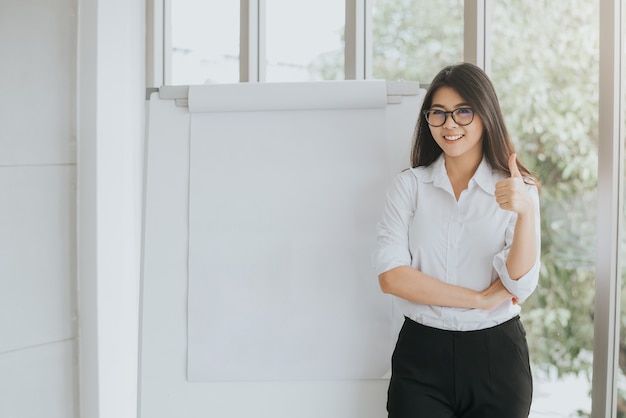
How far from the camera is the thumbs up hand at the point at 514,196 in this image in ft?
4.84

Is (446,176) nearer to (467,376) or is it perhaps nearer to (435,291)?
(435,291)

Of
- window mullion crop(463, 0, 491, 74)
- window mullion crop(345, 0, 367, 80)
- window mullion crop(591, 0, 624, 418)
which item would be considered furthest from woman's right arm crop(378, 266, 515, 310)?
window mullion crop(345, 0, 367, 80)

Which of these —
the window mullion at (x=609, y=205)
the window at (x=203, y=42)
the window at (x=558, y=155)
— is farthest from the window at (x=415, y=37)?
the window at (x=203, y=42)

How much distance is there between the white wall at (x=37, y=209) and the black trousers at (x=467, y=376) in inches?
46.5

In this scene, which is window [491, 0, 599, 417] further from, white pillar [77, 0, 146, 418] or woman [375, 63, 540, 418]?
white pillar [77, 0, 146, 418]

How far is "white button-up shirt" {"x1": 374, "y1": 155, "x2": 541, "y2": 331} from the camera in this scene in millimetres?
1591

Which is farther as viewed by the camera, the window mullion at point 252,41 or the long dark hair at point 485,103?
the window mullion at point 252,41

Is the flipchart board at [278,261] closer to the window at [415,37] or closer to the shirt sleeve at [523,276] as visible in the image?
the shirt sleeve at [523,276]

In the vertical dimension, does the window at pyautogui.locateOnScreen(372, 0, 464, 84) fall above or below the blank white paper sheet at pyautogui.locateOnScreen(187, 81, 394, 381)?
above

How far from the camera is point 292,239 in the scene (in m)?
1.86

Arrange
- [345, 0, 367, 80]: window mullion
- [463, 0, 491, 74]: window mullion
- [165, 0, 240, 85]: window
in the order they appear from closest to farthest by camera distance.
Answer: [463, 0, 491, 74]: window mullion → [345, 0, 367, 80]: window mullion → [165, 0, 240, 85]: window

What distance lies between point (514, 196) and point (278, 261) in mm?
680

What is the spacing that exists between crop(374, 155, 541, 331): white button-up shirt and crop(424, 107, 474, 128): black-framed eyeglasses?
0.34 ft

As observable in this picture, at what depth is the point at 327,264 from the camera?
1.85 m
